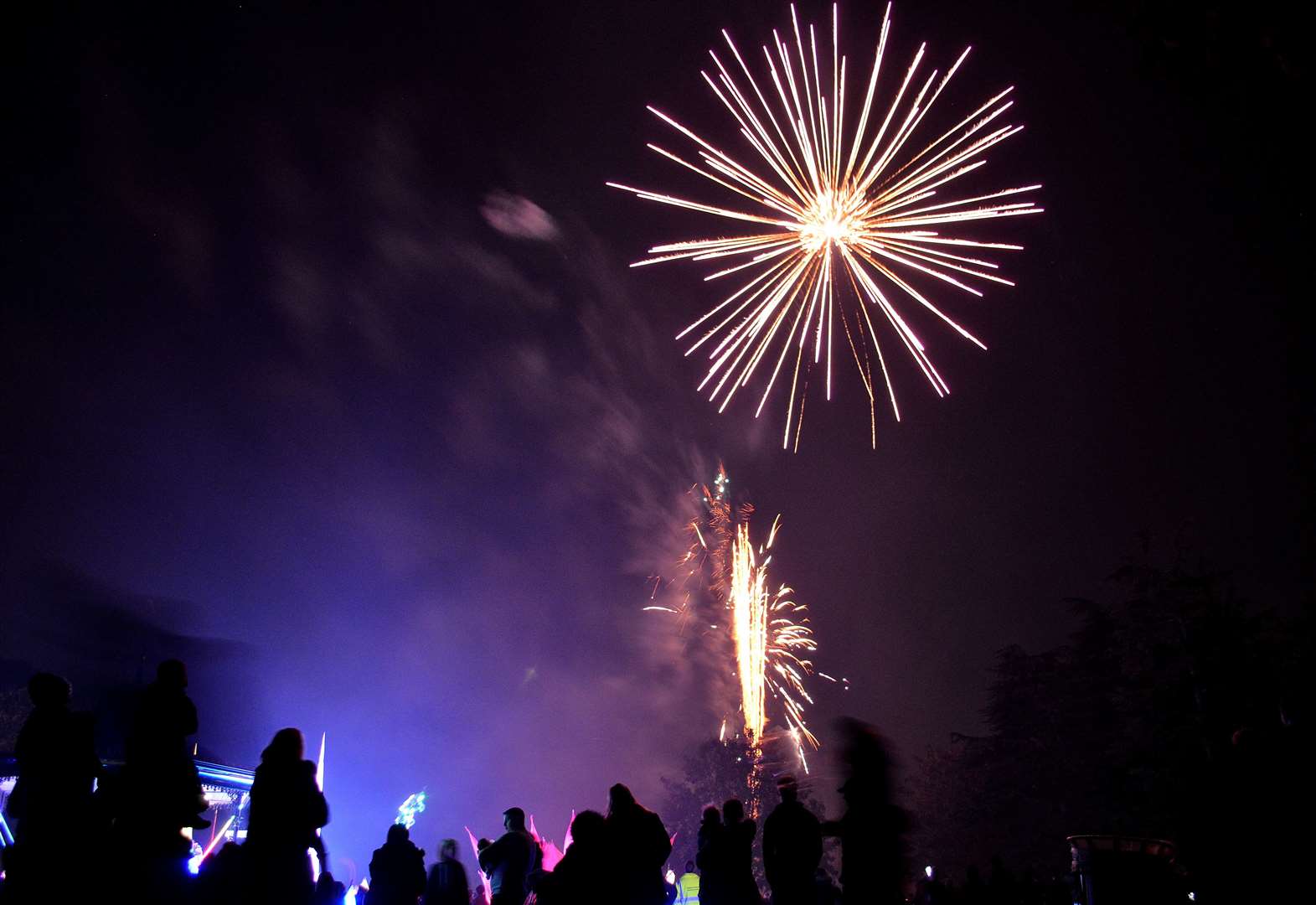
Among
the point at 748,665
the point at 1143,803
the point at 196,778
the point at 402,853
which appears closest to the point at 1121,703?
the point at 1143,803

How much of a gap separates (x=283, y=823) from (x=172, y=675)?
1.22 metres

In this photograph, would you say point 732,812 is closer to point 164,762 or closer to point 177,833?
point 177,833

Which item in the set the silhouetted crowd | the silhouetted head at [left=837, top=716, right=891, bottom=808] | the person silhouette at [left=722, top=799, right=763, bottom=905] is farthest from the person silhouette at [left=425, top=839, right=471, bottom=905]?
the silhouetted head at [left=837, top=716, right=891, bottom=808]

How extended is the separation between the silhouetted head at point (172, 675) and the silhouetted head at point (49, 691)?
0.49m

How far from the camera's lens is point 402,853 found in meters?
7.15

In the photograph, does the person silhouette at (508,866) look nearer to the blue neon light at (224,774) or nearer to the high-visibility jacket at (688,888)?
the high-visibility jacket at (688,888)

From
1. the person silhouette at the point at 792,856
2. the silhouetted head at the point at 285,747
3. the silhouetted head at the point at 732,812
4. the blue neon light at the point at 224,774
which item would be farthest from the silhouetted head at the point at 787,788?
the blue neon light at the point at 224,774

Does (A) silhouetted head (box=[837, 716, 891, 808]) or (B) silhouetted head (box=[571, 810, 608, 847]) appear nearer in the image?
(B) silhouetted head (box=[571, 810, 608, 847])

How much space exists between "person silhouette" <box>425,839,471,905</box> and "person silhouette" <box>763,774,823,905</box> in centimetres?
316

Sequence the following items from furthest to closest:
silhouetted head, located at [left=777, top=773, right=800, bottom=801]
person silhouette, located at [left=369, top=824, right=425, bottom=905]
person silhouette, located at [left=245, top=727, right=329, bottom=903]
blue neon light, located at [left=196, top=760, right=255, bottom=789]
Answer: blue neon light, located at [left=196, top=760, right=255, bottom=789] → person silhouette, located at [left=369, top=824, right=425, bottom=905] → silhouetted head, located at [left=777, top=773, right=800, bottom=801] → person silhouette, located at [left=245, top=727, right=329, bottom=903]

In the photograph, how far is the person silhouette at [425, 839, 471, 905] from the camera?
308 inches

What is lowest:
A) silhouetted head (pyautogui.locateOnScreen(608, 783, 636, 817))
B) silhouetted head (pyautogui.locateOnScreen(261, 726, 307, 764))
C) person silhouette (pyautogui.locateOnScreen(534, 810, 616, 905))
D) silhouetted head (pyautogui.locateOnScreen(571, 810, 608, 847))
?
person silhouette (pyautogui.locateOnScreen(534, 810, 616, 905))

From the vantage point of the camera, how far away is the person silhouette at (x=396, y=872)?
695 cm

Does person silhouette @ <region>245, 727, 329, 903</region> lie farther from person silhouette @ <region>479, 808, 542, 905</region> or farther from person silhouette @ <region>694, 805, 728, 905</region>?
person silhouette @ <region>694, 805, 728, 905</region>
